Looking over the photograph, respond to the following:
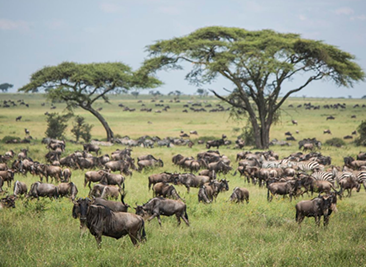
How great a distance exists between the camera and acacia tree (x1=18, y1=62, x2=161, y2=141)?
3622cm

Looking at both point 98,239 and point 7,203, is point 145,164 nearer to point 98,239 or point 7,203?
point 7,203

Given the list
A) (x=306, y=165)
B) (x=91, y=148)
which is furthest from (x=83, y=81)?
(x=306, y=165)

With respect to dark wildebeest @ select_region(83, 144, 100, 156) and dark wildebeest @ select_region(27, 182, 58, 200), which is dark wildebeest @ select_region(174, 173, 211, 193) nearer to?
dark wildebeest @ select_region(27, 182, 58, 200)

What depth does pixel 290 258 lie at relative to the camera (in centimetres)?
835

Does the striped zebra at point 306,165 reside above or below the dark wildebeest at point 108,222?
below

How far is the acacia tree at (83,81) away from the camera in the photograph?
119 ft

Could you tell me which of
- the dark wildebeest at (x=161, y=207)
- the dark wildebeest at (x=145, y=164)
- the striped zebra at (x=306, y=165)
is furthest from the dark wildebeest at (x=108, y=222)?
the striped zebra at (x=306, y=165)

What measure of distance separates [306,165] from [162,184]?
10.4 m

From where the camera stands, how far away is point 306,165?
823 inches

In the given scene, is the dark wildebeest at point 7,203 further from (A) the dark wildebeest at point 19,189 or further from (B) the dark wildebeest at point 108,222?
(B) the dark wildebeest at point 108,222

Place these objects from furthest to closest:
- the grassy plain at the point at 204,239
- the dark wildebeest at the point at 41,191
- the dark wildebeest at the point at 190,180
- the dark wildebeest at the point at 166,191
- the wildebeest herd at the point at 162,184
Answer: the dark wildebeest at the point at 190,180, the dark wildebeest at the point at 41,191, the dark wildebeest at the point at 166,191, the wildebeest herd at the point at 162,184, the grassy plain at the point at 204,239

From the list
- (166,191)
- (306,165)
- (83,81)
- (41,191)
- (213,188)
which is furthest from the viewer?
(83,81)

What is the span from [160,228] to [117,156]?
13.1 m

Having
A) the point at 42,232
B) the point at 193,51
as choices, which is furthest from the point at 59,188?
the point at 193,51
